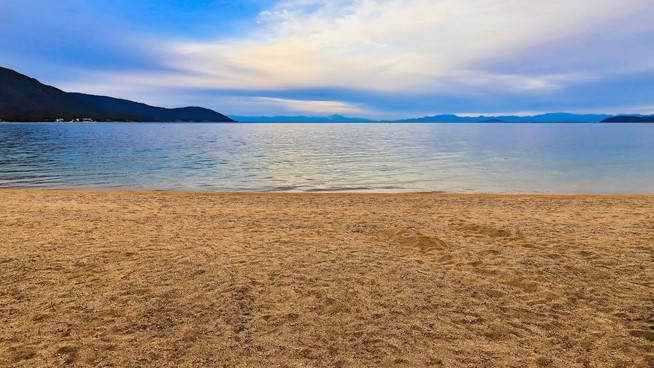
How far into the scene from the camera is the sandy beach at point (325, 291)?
5.86m

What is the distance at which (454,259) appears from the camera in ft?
33.0

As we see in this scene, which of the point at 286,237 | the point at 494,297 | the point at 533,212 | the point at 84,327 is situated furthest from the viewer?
the point at 533,212

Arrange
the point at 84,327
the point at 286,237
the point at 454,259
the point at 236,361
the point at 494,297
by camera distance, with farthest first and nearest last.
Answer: the point at 286,237 → the point at 454,259 → the point at 494,297 → the point at 84,327 → the point at 236,361

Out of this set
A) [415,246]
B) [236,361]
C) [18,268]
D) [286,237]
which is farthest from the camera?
[286,237]

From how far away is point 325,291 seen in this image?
8.01 m

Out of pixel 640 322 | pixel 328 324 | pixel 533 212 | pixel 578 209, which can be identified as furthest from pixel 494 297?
pixel 578 209

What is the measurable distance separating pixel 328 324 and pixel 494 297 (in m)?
3.46

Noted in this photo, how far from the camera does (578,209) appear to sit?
16.9 meters

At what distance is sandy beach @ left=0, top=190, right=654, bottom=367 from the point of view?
19.2ft

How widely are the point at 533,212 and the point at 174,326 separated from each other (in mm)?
14739

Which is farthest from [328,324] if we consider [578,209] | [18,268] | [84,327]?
[578,209]

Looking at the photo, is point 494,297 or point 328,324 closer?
point 328,324

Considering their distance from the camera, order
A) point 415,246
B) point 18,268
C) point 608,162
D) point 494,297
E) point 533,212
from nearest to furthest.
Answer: point 494,297, point 18,268, point 415,246, point 533,212, point 608,162

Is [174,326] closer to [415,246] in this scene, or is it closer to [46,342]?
[46,342]
